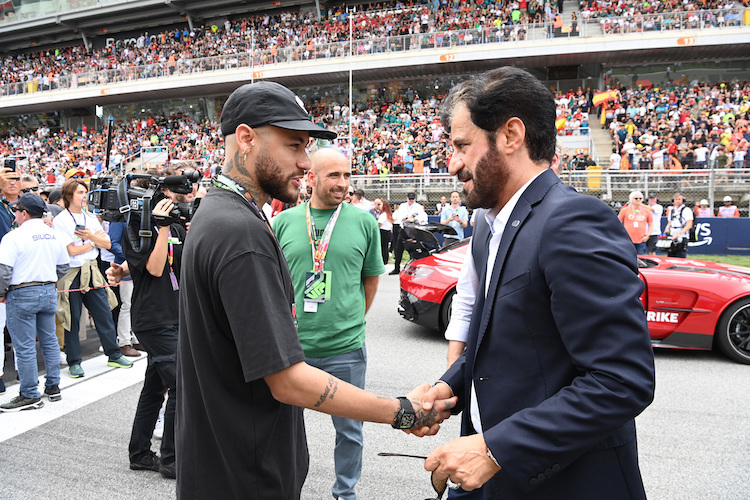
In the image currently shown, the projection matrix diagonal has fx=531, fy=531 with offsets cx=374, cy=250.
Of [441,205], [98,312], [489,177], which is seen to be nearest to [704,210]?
[441,205]

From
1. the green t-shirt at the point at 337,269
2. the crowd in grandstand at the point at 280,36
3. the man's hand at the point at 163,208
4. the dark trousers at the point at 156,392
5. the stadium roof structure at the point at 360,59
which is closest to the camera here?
the green t-shirt at the point at 337,269

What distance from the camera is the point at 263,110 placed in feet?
5.70

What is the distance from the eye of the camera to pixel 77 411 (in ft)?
15.6

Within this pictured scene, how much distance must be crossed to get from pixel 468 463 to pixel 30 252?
16.2ft

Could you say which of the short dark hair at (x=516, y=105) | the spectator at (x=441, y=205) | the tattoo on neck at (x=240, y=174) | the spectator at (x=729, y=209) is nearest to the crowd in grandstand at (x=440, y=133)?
the spectator at (x=729, y=209)

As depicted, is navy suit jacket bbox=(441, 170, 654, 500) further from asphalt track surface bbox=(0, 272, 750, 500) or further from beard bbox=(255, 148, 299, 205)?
asphalt track surface bbox=(0, 272, 750, 500)

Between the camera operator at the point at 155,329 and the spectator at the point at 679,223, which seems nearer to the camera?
the camera operator at the point at 155,329

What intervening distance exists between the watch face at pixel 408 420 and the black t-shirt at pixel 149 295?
2.48 metres

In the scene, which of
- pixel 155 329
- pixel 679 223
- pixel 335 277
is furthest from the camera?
pixel 679 223

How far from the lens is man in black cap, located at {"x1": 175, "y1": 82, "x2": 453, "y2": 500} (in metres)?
1.52

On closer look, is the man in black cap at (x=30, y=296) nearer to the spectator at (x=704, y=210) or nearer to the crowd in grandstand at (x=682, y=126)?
the spectator at (x=704, y=210)

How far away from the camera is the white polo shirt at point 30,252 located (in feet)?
16.0

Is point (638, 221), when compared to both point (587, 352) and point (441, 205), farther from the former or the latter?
point (587, 352)

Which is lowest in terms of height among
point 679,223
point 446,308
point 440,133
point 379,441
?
point 379,441
